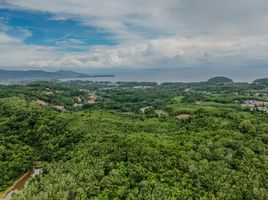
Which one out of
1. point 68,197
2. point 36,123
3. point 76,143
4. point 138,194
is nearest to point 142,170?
point 138,194

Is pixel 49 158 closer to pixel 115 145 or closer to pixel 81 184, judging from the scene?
pixel 115 145

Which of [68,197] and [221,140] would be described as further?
[221,140]

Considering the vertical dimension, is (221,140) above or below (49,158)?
above

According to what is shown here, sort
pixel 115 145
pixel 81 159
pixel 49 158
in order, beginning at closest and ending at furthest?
1. pixel 81 159
2. pixel 115 145
3. pixel 49 158

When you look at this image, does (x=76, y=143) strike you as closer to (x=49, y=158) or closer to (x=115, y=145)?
(x=49, y=158)

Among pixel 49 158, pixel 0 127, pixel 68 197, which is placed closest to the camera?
pixel 68 197

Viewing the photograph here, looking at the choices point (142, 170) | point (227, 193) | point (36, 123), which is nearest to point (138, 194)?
point (142, 170)

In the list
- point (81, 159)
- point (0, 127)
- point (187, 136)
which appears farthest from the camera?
point (0, 127)

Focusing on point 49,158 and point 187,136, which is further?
point 187,136

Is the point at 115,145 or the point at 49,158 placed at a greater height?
the point at 115,145
